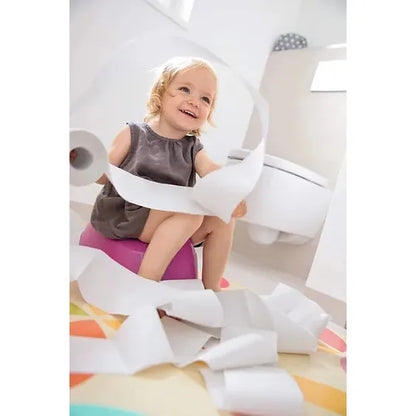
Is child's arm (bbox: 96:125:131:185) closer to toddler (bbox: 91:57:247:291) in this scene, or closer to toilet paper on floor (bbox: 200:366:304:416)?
toddler (bbox: 91:57:247:291)

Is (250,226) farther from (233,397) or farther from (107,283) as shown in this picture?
(233,397)

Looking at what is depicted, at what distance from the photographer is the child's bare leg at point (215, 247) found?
0.81 metres

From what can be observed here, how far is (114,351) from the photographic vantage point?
0.50m

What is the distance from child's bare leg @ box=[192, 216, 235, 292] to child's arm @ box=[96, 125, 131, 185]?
191 millimetres

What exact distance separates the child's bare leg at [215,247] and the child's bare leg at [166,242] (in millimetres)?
44

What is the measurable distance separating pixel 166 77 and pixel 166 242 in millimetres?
279

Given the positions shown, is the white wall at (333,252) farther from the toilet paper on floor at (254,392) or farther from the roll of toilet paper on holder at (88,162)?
the roll of toilet paper on holder at (88,162)

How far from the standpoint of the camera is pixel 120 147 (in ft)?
2.67

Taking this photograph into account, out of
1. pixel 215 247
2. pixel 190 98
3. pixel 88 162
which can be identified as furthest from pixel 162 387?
pixel 190 98

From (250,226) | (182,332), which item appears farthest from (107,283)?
(250,226)

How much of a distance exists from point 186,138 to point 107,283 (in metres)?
0.33

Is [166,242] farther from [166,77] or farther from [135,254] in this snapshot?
[166,77]

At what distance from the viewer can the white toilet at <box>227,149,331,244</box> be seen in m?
0.93

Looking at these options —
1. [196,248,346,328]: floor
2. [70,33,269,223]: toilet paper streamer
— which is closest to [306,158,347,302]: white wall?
[196,248,346,328]: floor
